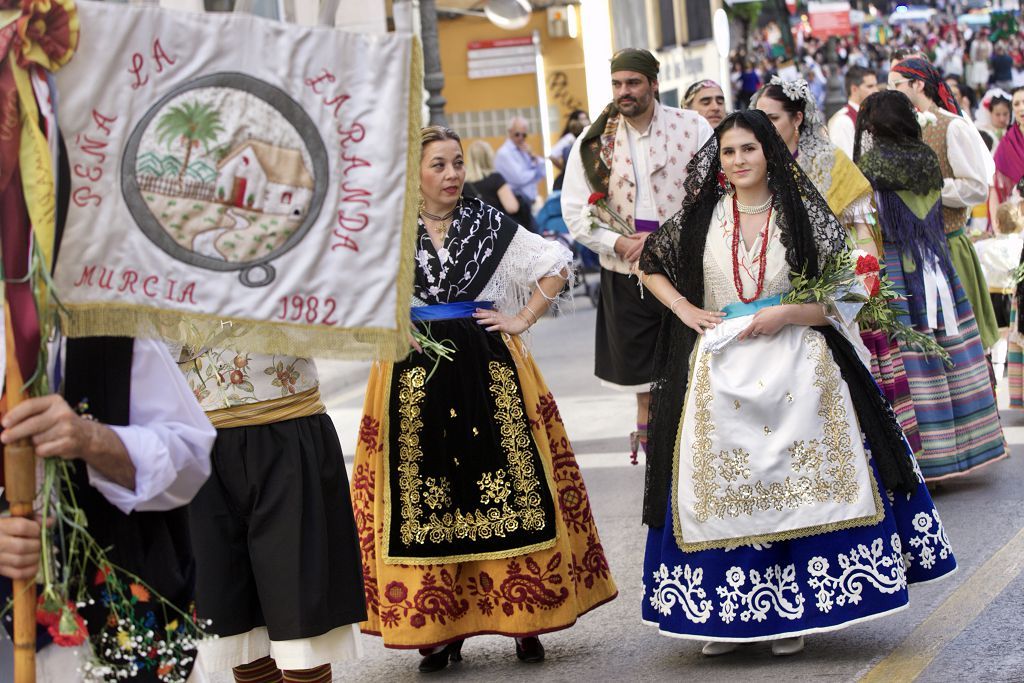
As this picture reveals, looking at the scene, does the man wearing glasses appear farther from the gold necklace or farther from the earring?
the earring

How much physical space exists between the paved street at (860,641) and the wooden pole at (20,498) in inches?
116

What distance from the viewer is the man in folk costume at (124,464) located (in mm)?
2889

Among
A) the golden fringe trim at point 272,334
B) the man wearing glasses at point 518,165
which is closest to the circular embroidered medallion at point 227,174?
the golden fringe trim at point 272,334

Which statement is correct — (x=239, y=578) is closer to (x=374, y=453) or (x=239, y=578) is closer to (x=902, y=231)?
(x=374, y=453)

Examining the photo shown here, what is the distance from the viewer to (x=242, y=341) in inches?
124

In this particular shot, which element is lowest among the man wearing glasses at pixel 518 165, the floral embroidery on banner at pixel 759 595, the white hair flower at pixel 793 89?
the floral embroidery on banner at pixel 759 595

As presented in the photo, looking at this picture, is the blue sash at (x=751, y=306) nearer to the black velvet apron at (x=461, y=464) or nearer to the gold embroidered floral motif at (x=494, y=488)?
the black velvet apron at (x=461, y=464)

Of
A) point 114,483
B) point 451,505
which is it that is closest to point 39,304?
point 114,483

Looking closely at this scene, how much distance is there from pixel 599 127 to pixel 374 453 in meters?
2.82

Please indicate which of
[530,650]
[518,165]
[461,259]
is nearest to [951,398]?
[530,650]

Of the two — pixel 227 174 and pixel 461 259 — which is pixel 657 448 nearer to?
pixel 461 259

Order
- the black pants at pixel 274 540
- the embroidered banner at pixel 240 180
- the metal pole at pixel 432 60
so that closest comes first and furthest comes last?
the embroidered banner at pixel 240 180, the black pants at pixel 274 540, the metal pole at pixel 432 60

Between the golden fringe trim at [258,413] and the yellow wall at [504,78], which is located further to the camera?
the yellow wall at [504,78]

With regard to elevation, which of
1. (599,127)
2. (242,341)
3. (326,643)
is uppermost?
(599,127)
